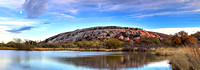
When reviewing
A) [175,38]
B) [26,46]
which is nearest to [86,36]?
[26,46]

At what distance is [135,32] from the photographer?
177500 millimetres

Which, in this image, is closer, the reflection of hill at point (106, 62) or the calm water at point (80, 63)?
the calm water at point (80, 63)

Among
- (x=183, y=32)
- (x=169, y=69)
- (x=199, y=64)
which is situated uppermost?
(x=183, y=32)

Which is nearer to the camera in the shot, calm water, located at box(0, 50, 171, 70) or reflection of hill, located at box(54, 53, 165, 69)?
calm water, located at box(0, 50, 171, 70)

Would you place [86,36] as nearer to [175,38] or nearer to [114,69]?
[175,38]

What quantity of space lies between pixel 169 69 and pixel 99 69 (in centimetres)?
543

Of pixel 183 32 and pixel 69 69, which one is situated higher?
pixel 183 32

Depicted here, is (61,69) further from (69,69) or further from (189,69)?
(189,69)

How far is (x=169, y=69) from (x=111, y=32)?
16316 centimetres

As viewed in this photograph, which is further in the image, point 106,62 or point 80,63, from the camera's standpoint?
point 106,62

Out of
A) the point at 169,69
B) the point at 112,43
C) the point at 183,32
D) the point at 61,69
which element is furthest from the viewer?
the point at 112,43

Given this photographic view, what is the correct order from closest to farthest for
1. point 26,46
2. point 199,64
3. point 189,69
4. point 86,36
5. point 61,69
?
point 199,64
point 189,69
point 61,69
point 26,46
point 86,36

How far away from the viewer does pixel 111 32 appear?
585 feet

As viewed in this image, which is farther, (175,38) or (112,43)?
(112,43)
